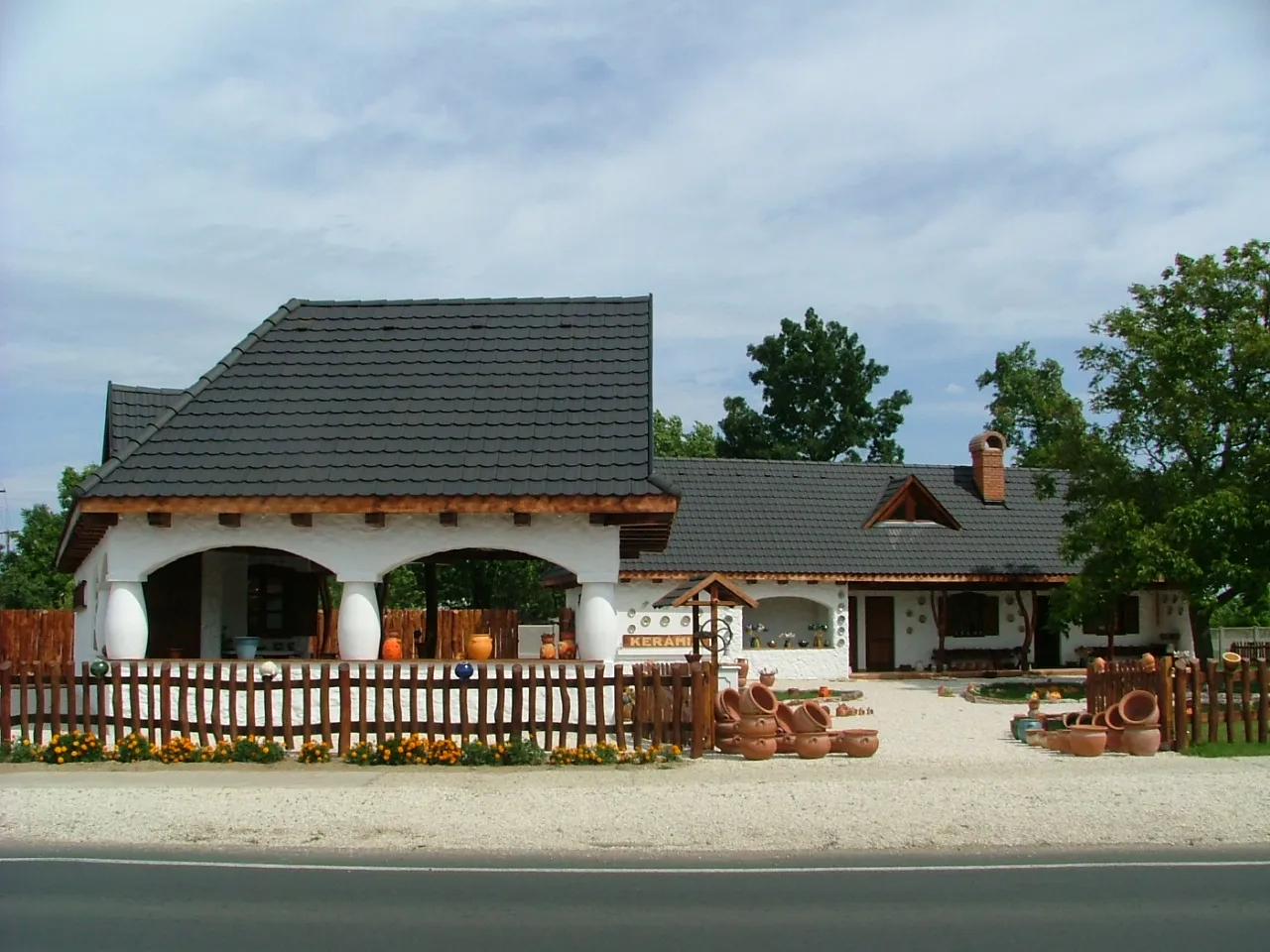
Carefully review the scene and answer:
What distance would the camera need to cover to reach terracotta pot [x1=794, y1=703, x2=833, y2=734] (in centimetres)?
1498

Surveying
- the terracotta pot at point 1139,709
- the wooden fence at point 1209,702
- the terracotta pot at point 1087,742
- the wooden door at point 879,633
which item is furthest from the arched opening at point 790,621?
the terracotta pot at point 1087,742

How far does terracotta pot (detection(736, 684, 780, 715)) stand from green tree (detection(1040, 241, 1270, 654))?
40.7 ft

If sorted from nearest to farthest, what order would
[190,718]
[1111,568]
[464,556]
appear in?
[190,718] → [464,556] → [1111,568]

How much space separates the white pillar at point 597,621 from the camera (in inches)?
636

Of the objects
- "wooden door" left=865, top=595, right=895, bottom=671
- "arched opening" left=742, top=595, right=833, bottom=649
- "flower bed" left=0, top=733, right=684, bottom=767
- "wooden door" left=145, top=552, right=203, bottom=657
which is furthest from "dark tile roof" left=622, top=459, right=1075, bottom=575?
"flower bed" left=0, top=733, right=684, bottom=767

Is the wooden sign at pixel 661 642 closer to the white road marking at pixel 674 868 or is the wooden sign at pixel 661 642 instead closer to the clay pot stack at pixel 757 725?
the clay pot stack at pixel 757 725

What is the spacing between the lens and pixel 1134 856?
31.3 ft

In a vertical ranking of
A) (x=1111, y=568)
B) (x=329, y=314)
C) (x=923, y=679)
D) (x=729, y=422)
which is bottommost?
(x=923, y=679)

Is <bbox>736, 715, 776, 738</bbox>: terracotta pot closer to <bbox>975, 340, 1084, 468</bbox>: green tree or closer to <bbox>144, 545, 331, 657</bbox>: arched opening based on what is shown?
<bbox>144, 545, 331, 657</bbox>: arched opening

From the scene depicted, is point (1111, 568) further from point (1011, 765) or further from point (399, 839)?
point (399, 839)

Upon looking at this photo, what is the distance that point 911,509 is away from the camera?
36.0 meters

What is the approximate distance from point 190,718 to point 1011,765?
945cm

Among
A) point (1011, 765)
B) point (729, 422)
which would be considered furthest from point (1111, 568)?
point (729, 422)

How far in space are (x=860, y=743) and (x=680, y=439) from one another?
4639 centimetres
